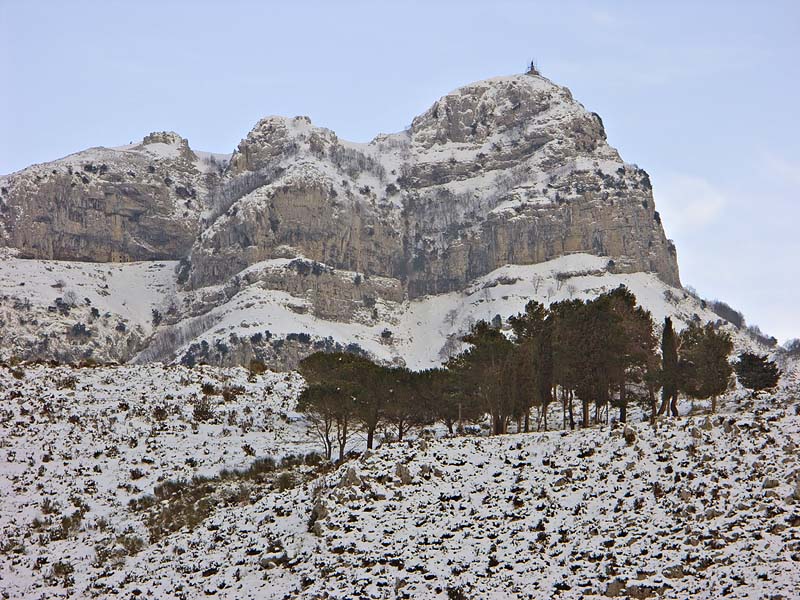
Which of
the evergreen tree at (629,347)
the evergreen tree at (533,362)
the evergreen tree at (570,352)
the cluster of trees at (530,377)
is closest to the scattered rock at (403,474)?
the cluster of trees at (530,377)

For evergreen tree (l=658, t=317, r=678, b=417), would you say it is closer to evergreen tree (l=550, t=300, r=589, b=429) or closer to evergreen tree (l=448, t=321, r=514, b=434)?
evergreen tree (l=550, t=300, r=589, b=429)

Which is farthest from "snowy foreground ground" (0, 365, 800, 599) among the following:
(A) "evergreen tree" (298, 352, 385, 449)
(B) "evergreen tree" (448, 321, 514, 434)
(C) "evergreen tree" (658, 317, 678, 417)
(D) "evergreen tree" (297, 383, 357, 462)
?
(B) "evergreen tree" (448, 321, 514, 434)

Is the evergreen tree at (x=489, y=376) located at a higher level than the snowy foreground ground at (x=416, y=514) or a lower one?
higher

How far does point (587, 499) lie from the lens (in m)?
37.0

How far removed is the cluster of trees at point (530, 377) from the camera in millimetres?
59062

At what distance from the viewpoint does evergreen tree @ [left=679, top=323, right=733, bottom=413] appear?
2343 inches

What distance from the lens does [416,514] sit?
127 feet

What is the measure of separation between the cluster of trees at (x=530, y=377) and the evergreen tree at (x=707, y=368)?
3.1 inches

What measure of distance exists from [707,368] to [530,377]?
465 inches

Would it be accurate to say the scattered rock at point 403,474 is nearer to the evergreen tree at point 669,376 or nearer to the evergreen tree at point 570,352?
the evergreen tree at point 570,352

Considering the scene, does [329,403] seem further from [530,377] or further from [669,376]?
[669,376]

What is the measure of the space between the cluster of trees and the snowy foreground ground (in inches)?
233

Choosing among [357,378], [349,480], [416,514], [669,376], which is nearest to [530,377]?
[669,376]

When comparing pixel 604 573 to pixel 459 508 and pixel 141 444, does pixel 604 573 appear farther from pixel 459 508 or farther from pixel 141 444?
pixel 141 444
